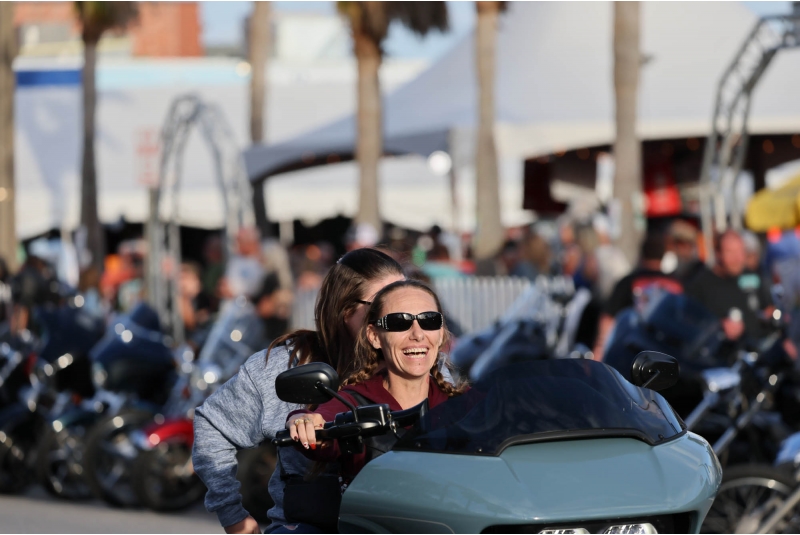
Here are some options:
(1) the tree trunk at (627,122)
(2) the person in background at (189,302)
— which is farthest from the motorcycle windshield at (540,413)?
(1) the tree trunk at (627,122)

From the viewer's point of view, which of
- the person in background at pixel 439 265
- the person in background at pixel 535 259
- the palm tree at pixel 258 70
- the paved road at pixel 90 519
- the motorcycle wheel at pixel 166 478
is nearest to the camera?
the paved road at pixel 90 519

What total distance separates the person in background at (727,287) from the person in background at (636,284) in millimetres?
139

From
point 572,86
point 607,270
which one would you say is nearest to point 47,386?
point 607,270

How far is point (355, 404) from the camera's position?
10.8ft

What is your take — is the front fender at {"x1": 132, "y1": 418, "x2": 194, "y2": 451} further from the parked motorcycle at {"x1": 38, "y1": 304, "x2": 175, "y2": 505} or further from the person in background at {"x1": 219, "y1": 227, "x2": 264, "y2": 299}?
the person in background at {"x1": 219, "y1": 227, "x2": 264, "y2": 299}

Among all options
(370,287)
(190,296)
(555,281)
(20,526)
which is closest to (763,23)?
(555,281)

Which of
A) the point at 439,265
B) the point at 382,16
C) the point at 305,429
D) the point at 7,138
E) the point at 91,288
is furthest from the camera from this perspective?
the point at 7,138

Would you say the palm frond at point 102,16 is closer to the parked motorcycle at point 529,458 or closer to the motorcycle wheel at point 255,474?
the motorcycle wheel at point 255,474

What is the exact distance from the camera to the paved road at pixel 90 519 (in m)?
9.16

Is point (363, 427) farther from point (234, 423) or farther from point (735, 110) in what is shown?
point (735, 110)

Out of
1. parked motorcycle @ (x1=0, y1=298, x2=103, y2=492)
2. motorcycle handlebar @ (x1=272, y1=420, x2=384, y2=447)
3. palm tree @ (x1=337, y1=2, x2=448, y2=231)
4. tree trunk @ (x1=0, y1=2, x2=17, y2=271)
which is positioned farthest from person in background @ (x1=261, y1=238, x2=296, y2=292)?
tree trunk @ (x1=0, y1=2, x2=17, y2=271)

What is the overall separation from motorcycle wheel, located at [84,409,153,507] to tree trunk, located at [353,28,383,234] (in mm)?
9408

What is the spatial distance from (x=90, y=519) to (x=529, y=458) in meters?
7.47

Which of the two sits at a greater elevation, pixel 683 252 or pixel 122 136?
pixel 122 136
